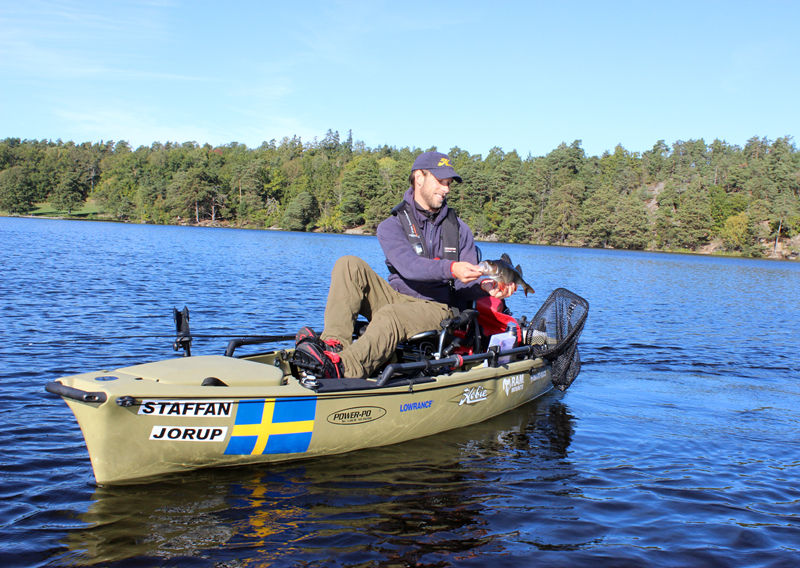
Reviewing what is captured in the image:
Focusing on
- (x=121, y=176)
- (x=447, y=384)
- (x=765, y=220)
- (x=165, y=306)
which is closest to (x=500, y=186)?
(x=765, y=220)

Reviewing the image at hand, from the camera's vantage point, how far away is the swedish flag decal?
171 inches

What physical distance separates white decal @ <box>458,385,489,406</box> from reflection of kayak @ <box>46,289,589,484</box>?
0.05ft

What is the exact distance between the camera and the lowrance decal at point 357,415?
4.87 meters

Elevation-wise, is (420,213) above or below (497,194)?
below

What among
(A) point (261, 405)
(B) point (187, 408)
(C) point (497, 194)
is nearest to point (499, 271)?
(A) point (261, 405)

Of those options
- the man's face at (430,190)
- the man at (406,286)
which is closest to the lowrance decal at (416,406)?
the man at (406,286)

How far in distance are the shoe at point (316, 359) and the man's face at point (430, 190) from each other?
1928mm

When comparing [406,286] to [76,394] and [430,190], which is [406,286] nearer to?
[430,190]

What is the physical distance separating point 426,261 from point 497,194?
101654 millimetres

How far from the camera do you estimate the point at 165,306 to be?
14117mm

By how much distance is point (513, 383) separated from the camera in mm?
6855

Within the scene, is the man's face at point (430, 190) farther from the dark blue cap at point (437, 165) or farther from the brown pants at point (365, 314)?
the brown pants at point (365, 314)

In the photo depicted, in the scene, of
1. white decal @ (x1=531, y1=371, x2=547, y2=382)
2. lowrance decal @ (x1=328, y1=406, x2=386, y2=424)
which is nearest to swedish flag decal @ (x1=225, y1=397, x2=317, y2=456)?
lowrance decal @ (x1=328, y1=406, x2=386, y2=424)

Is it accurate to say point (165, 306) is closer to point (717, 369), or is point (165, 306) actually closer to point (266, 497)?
point (266, 497)
